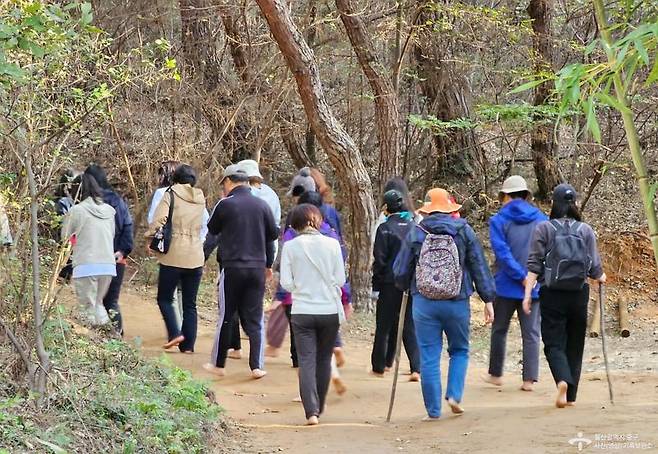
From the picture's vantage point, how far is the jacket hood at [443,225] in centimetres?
750

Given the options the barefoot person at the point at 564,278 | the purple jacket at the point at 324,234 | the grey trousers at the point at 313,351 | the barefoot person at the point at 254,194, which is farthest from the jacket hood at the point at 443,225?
the barefoot person at the point at 254,194

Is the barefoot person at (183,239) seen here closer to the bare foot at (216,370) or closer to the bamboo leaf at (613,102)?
the bare foot at (216,370)

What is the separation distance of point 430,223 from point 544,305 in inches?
47.9

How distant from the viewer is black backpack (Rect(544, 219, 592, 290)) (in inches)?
296

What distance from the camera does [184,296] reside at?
9727mm

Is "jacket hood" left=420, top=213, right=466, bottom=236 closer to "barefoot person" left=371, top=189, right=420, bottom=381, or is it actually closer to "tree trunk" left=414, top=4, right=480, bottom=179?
"barefoot person" left=371, top=189, right=420, bottom=381

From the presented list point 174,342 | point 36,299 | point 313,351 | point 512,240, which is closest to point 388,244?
point 512,240

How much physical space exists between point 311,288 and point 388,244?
1.71 meters

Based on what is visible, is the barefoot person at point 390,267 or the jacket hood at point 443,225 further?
the barefoot person at point 390,267

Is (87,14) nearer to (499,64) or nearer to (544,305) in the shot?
(544,305)

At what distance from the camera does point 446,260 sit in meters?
7.43

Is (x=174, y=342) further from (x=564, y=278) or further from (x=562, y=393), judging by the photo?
(x=564, y=278)

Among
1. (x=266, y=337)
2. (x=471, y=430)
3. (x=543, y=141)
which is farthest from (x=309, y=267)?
(x=543, y=141)

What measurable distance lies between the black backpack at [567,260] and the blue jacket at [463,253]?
514 millimetres
